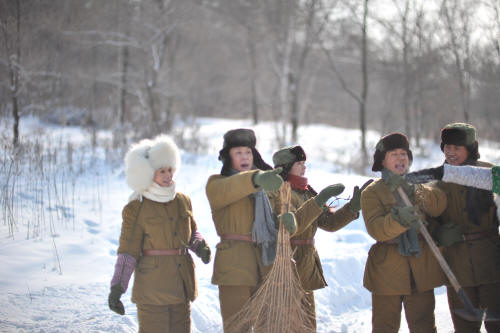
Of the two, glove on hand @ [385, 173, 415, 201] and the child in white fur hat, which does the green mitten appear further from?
the child in white fur hat

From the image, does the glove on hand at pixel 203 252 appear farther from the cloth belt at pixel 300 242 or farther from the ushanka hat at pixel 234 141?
the cloth belt at pixel 300 242

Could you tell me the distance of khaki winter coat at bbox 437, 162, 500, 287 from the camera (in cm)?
327

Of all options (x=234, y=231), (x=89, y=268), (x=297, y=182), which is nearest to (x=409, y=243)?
(x=297, y=182)

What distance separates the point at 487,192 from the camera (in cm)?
336

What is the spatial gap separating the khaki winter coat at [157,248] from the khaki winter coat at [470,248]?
1931 mm

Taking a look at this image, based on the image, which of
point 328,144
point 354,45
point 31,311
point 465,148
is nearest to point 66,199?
point 31,311

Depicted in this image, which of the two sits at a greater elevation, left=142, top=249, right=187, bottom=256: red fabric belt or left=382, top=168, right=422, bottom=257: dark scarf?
left=382, top=168, right=422, bottom=257: dark scarf

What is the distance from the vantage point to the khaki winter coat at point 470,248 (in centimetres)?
327

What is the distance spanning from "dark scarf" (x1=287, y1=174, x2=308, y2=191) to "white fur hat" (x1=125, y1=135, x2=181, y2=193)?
90 centimetres

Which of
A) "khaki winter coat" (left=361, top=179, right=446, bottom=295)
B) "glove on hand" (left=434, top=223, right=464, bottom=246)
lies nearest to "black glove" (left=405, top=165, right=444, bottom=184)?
"khaki winter coat" (left=361, top=179, right=446, bottom=295)

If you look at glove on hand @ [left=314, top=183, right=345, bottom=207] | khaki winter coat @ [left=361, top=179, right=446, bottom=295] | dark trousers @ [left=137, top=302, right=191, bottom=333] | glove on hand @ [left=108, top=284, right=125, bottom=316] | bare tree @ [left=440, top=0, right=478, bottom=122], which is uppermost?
bare tree @ [left=440, top=0, right=478, bottom=122]

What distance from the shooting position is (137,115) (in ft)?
43.7

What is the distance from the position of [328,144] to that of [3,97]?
10.6m

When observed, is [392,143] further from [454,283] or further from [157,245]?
[157,245]
